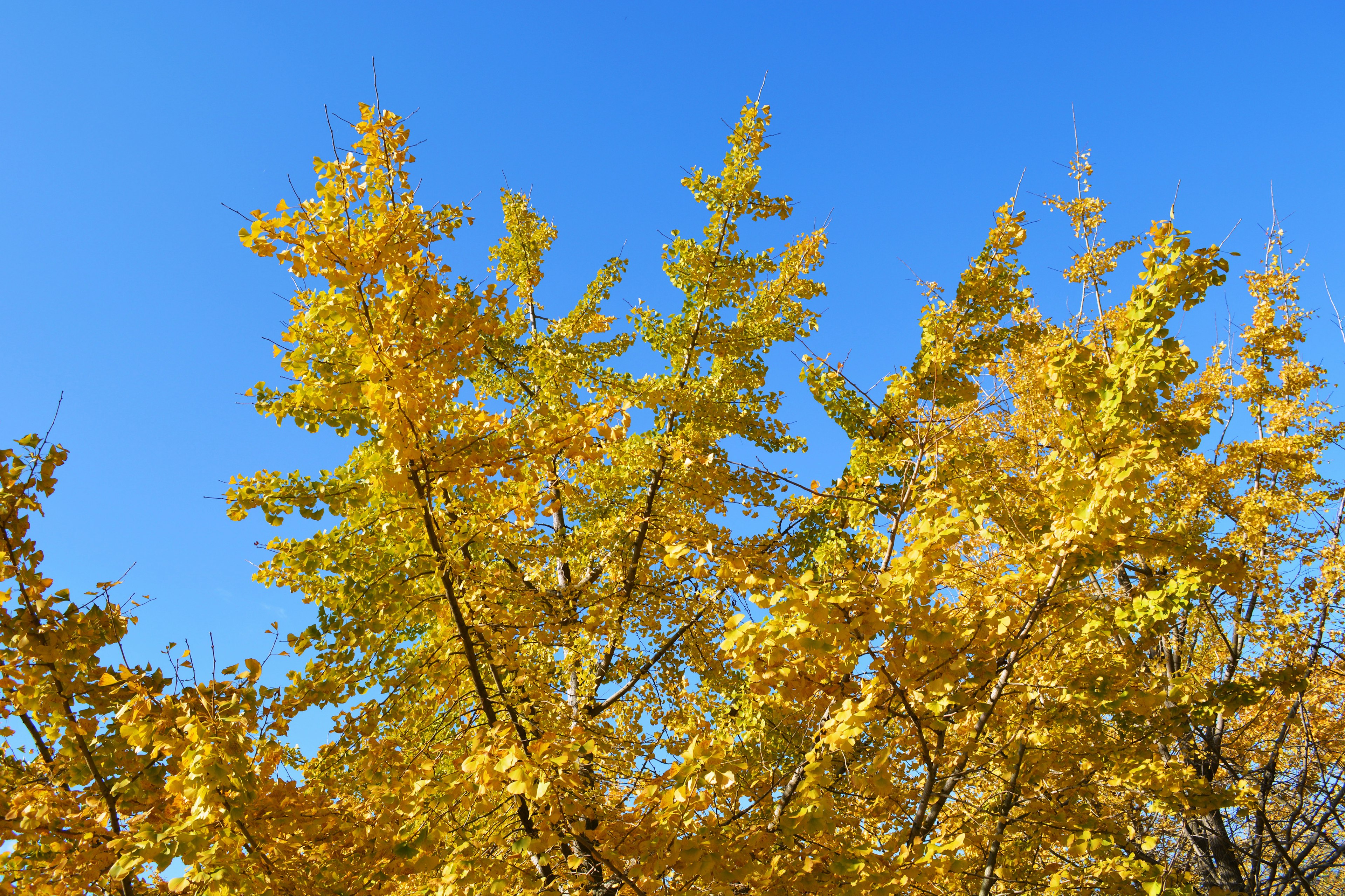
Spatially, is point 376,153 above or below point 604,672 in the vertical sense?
above

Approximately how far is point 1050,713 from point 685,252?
13.6ft

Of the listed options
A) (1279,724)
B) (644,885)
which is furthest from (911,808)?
(1279,724)

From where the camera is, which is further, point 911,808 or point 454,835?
point 911,808

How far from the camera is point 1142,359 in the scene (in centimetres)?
279

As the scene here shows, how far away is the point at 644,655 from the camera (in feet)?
17.5

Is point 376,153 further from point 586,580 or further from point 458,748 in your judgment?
point 586,580

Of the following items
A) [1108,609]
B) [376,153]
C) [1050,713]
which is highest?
[376,153]

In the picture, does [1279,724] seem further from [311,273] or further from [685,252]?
[311,273]

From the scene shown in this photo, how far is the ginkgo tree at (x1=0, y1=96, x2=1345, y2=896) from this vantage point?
2.45m

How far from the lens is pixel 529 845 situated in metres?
2.46

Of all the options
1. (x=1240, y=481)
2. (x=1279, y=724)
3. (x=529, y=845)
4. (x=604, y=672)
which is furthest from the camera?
(x=1240, y=481)

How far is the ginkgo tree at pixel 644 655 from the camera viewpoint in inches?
96.6

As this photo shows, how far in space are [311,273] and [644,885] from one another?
2.70m

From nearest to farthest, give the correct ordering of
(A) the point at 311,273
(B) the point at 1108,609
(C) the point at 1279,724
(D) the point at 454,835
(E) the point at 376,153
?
(D) the point at 454,835 < (A) the point at 311,273 < (E) the point at 376,153 < (B) the point at 1108,609 < (C) the point at 1279,724
